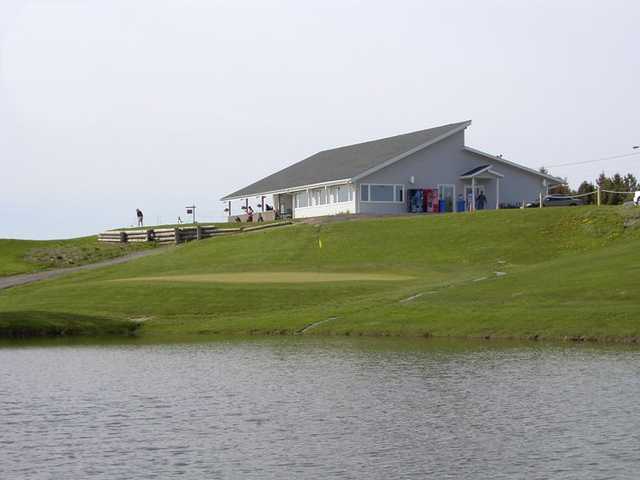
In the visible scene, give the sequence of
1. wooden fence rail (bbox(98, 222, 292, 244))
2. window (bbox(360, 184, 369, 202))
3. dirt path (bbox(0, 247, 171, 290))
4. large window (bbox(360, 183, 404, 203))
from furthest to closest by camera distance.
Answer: wooden fence rail (bbox(98, 222, 292, 244)) < large window (bbox(360, 183, 404, 203)) < window (bbox(360, 184, 369, 202)) < dirt path (bbox(0, 247, 171, 290))

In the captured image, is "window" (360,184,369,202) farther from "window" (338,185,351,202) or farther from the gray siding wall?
"window" (338,185,351,202)

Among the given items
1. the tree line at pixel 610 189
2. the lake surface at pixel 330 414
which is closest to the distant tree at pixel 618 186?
the tree line at pixel 610 189

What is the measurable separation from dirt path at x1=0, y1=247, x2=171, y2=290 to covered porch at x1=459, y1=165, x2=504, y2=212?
90.6 feet

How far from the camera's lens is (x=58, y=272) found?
7731 cm

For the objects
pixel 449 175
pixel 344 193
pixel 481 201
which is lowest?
pixel 481 201

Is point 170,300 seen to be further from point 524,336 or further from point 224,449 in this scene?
point 224,449

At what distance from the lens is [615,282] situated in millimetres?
45875

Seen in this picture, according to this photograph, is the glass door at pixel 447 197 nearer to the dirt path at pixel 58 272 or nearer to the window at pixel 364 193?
the window at pixel 364 193

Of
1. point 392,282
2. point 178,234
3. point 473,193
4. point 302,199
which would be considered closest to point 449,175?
point 473,193

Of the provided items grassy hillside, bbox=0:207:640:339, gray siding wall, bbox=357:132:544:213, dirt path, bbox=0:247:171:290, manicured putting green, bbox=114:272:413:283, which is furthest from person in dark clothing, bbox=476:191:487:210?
manicured putting green, bbox=114:272:413:283

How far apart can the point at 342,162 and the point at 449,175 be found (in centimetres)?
1198

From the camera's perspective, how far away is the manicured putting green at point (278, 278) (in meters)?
58.9

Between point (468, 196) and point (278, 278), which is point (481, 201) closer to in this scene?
point (468, 196)

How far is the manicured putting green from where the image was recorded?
58.9 m
